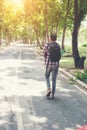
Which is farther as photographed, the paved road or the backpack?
the backpack

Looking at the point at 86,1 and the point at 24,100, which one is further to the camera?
the point at 86,1

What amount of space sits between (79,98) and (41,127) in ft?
13.8

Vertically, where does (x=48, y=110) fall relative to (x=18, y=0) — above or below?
below

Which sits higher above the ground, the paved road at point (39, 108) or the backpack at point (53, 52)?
the backpack at point (53, 52)

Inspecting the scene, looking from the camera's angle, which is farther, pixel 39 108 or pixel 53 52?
pixel 53 52

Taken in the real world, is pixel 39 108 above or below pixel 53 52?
below

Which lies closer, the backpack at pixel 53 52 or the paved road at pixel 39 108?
the paved road at pixel 39 108

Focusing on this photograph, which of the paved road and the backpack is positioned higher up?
the backpack

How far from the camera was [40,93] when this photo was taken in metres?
13.2

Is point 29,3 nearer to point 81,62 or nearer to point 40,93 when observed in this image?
point 81,62

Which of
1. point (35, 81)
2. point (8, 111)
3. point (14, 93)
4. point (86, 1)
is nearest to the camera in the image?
point (8, 111)

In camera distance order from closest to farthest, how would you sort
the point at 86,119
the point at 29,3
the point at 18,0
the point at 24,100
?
the point at 86,119 → the point at 24,100 → the point at 29,3 → the point at 18,0

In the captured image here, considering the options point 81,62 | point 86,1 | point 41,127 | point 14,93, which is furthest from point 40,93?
point 86,1

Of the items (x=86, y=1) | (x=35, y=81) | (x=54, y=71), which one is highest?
(x=86, y=1)
